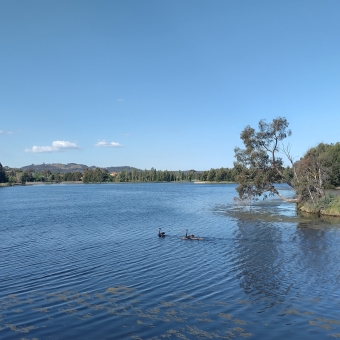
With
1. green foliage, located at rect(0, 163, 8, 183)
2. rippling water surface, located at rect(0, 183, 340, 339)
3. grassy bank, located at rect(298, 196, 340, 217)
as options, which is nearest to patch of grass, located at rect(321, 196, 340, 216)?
grassy bank, located at rect(298, 196, 340, 217)

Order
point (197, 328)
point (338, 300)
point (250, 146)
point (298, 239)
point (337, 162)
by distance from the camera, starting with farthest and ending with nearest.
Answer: point (337, 162) → point (250, 146) → point (298, 239) → point (338, 300) → point (197, 328)

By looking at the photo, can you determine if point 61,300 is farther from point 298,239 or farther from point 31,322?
point 298,239

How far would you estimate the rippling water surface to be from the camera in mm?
11719

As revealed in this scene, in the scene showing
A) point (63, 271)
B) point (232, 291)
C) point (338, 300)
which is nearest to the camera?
point (338, 300)

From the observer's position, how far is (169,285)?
1627cm

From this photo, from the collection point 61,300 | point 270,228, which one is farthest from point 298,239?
point 61,300

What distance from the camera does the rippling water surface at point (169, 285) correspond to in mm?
11719

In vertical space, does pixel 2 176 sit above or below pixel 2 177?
above

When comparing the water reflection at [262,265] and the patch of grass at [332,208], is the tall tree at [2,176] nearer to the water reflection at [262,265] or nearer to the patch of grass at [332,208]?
the patch of grass at [332,208]

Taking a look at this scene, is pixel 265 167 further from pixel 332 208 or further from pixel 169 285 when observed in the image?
pixel 169 285

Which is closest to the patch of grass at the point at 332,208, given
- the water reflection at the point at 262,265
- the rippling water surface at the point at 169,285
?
the rippling water surface at the point at 169,285

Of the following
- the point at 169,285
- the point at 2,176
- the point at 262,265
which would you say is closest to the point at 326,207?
the point at 262,265

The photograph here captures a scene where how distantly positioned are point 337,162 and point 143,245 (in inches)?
2856

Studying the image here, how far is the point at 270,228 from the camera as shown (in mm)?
33969
